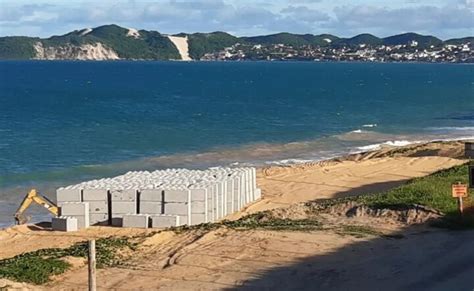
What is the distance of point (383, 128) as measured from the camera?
59.3 m

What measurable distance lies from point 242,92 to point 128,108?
3051 cm

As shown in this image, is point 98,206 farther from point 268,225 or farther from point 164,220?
point 268,225

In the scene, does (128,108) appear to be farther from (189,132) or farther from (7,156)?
(7,156)

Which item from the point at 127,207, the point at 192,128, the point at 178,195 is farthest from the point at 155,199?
the point at 192,128

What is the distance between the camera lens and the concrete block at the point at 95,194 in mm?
23234

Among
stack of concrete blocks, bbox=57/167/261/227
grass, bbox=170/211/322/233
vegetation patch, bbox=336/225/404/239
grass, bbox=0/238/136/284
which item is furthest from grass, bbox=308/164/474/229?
grass, bbox=0/238/136/284

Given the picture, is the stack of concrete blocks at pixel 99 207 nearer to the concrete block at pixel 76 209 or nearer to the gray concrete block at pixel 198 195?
the concrete block at pixel 76 209

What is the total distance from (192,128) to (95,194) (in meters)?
35.4

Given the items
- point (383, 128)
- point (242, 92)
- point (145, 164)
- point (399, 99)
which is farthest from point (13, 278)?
point (242, 92)

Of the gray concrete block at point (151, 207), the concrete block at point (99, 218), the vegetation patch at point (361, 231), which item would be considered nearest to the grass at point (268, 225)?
the vegetation patch at point (361, 231)

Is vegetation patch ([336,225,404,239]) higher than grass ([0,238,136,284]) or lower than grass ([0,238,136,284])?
higher

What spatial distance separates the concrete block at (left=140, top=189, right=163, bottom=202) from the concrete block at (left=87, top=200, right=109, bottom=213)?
1.19 metres

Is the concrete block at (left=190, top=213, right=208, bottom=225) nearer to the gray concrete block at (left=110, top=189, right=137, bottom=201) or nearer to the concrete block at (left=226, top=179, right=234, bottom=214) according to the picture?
the gray concrete block at (left=110, top=189, right=137, bottom=201)

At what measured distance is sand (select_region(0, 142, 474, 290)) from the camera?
15.3m
